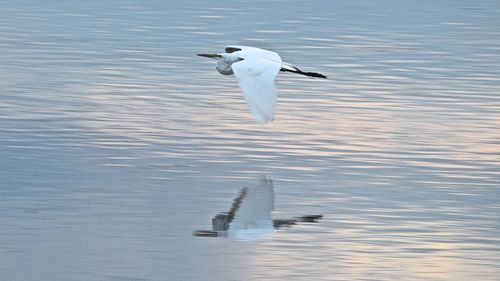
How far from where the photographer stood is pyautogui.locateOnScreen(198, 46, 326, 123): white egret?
8.61 meters

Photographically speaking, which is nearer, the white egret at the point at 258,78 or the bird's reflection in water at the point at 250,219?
the bird's reflection in water at the point at 250,219

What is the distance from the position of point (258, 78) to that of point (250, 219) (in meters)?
1.10

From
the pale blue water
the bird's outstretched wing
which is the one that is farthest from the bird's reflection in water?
the bird's outstretched wing

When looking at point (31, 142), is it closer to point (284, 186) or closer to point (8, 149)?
point (8, 149)

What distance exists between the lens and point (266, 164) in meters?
9.55

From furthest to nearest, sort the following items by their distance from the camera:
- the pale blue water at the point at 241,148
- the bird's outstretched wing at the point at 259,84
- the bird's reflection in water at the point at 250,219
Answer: the bird's outstretched wing at the point at 259,84, the bird's reflection in water at the point at 250,219, the pale blue water at the point at 241,148

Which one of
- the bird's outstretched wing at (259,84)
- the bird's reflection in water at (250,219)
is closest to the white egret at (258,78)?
the bird's outstretched wing at (259,84)

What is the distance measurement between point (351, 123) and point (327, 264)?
3679 mm

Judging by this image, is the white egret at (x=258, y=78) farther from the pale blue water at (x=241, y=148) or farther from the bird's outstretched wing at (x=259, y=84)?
the pale blue water at (x=241, y=148)

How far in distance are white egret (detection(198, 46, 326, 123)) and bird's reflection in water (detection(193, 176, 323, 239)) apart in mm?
459

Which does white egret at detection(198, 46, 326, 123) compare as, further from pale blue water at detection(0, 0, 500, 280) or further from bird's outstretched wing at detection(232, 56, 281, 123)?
pale blue water at detection(0, 0, 500, 280)

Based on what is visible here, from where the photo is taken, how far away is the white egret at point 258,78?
339 inches

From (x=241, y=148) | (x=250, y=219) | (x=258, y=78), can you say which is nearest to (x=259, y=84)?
(x=258, y=78)

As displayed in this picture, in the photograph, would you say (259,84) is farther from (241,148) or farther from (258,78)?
(241,148)
